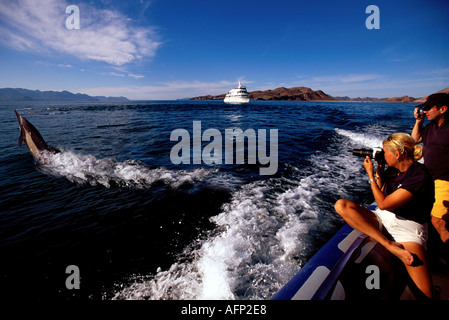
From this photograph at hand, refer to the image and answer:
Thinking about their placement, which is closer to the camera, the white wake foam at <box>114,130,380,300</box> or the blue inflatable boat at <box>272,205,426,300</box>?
the blue inflatable boat at <box>272,205,426,300</box>

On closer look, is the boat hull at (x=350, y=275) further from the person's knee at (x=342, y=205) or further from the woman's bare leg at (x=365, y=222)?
the person's knee at (x=342, y=205)

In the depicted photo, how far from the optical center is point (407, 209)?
2469 millimetres

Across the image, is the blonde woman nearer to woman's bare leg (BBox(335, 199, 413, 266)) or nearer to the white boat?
woman's bare leg (BBox(335, 199, 413, 266))

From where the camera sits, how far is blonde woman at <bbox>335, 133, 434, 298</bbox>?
2316 mm

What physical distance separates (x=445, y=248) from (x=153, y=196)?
7.01m

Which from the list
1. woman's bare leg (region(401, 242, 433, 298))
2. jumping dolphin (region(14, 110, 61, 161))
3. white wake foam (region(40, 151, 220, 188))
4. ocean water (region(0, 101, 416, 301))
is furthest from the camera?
jumping dolphin (region(14, 110, 61, 161))

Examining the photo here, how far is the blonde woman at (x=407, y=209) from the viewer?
232 cm

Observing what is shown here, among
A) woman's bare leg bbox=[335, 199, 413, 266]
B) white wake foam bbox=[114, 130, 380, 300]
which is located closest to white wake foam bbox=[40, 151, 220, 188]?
white wake foam bbox=[114, 130, 380, 300]

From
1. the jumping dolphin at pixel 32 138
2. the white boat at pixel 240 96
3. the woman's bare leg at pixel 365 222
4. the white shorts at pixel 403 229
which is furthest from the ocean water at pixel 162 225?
the white boat at pixel 240 96

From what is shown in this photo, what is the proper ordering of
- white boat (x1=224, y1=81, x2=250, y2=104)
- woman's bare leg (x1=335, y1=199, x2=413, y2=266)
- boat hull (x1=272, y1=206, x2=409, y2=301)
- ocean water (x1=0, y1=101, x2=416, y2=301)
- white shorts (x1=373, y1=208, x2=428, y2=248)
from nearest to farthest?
boat hull (x1=272, y1=206, x2=409, y2=301)
white shorts (x1=373, y1=208, x2=428, y2=248)
woman's bare leg (x1=335, y1=199, x2=413, y2=266)
ocean water (x1=0, y1=101, x2=416, y2=301)
white boat (x1=224, y1=81, x2=250, y2=104)

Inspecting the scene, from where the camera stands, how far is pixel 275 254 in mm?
3795

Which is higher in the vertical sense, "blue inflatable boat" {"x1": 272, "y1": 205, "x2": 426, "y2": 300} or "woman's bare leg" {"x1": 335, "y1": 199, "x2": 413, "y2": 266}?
"woman's bare leg" {"x1": 335, "y1": 199, "x2": 413, "y2": 266}

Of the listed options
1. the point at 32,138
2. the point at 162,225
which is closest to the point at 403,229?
the point at 162,225
